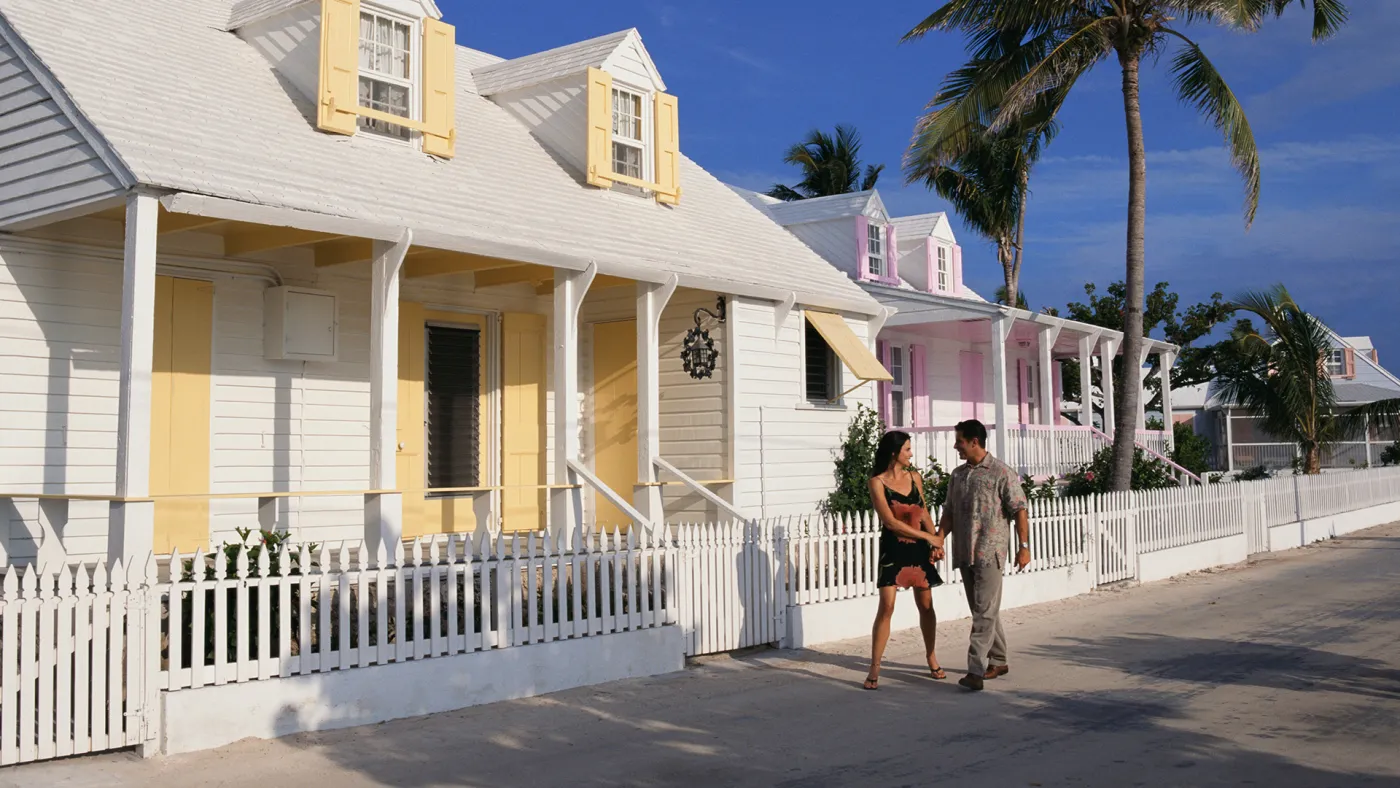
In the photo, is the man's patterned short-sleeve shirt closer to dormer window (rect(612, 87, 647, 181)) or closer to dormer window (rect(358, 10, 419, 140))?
dormer window (rect(358, 10, 419, 140))

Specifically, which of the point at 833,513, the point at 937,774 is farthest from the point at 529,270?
the point at 937,774

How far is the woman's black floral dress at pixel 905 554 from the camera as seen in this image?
8.98 meters

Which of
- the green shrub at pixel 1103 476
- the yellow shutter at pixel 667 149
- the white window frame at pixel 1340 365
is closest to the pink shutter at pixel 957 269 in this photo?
the green shrub at pixel 1103 476

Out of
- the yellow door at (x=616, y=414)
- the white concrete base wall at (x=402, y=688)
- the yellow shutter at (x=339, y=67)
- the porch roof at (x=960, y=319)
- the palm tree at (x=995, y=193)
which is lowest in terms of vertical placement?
the white concrete base wall at (x=402, y=688)

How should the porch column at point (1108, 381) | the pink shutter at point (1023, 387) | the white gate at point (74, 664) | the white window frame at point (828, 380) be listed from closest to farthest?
the white gate at point (74, 664) → the white window frame at point (828, 380) → the porch column at point (1108, 381) → the pink shutter at point (1023, 387)

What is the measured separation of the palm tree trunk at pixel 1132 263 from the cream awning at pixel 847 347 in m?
4.27

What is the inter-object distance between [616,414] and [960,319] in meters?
6.95

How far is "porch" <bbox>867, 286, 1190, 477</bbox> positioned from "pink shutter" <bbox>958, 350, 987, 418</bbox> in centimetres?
2

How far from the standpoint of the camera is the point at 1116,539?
1630cm

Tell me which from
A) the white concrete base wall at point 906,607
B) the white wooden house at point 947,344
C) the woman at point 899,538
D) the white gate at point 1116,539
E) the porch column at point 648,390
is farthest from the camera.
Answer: the white wooden house at point 947,344

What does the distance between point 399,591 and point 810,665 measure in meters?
3.78

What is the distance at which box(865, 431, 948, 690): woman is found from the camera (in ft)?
29.4

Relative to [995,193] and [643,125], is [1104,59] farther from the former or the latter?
[995,193]

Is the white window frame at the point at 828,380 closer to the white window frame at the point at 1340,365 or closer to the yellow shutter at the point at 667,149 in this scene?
the yellow shutter at the point at 667,149
